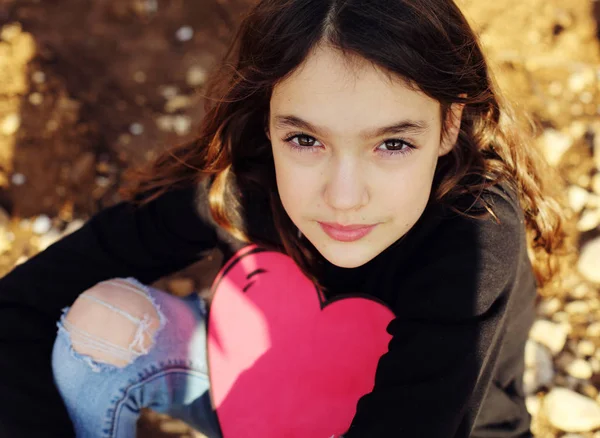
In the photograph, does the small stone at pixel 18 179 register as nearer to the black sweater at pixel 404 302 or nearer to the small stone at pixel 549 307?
the black sweater at pixel 404 302

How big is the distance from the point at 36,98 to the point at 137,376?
4.69 feet

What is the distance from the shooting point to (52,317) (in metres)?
1.53

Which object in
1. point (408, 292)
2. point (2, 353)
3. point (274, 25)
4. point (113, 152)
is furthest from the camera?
point (113, 152)

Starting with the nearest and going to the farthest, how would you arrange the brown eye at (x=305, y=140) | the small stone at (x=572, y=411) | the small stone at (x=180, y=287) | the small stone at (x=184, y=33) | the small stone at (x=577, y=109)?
the brown eye at (x=305, y=140), the small stone at (x=572, y=411), the small stone at (x=180, y=287), the small stone at (x=577, y=109), the small stone at (x=184, y=33)

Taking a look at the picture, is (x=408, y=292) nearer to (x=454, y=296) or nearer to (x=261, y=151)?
(x=454, y=296)

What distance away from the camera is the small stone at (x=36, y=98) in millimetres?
2424

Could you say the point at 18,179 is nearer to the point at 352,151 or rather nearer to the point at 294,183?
the point at 294,183

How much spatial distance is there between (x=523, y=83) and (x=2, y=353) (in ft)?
6.59

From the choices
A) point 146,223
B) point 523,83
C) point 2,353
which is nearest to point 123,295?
point 146,223

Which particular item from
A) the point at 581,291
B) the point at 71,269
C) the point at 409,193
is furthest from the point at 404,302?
the point at 581,291

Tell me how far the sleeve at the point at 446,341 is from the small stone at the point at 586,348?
2.74ft

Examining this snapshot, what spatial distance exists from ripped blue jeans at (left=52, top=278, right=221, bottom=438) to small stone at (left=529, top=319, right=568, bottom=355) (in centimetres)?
105

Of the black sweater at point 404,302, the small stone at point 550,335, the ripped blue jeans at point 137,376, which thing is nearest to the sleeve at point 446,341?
the black sweater at point 404,302

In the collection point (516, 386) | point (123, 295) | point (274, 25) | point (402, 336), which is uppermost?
point (274, 25)
